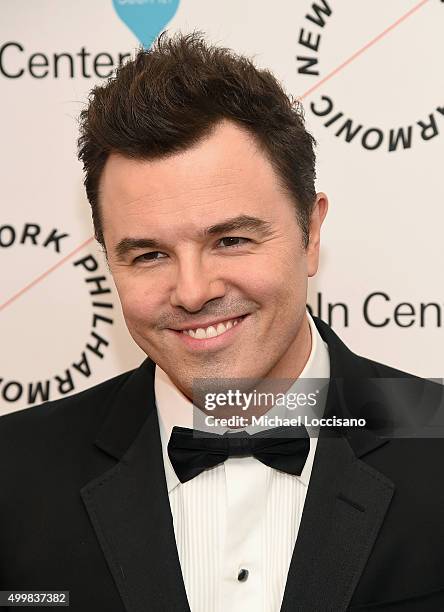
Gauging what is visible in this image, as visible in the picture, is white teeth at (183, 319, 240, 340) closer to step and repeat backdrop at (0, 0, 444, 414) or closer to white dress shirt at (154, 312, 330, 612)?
white dress shirt at (154, 312, 330, 612)

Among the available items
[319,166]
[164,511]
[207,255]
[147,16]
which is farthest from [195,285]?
[147,16]

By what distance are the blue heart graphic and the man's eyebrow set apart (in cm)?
73

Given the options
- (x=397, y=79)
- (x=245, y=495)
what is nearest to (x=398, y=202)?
(x=397, y=79)

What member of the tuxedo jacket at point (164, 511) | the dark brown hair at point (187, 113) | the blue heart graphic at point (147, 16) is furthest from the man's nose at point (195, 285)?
the blue heart graphic at point (147, 16)

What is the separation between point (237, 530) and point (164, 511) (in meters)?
0.14

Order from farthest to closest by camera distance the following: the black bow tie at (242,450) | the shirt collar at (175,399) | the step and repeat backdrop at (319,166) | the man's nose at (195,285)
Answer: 1. the step and repeat backdrop at (319,166)
2. the shirt collar at (175,399)
3. the black bow tie at (242,450)
4. the man's nose at (195,285)

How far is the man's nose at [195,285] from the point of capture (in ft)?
4.92

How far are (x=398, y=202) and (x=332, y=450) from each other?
29.0 inches

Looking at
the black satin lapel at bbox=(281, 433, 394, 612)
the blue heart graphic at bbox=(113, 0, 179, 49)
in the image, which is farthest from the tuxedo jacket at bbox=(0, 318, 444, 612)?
the blue heart graphic at bbox=(113, 0, 179, 49)

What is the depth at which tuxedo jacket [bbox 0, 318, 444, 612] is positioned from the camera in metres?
1.54

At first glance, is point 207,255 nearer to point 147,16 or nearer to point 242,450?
point 242,450

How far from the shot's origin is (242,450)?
162 cm

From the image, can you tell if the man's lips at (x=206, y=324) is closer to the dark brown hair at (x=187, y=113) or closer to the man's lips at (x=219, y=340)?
the man's lips at (x=219, y=340)

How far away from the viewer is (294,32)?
210 centimetres
